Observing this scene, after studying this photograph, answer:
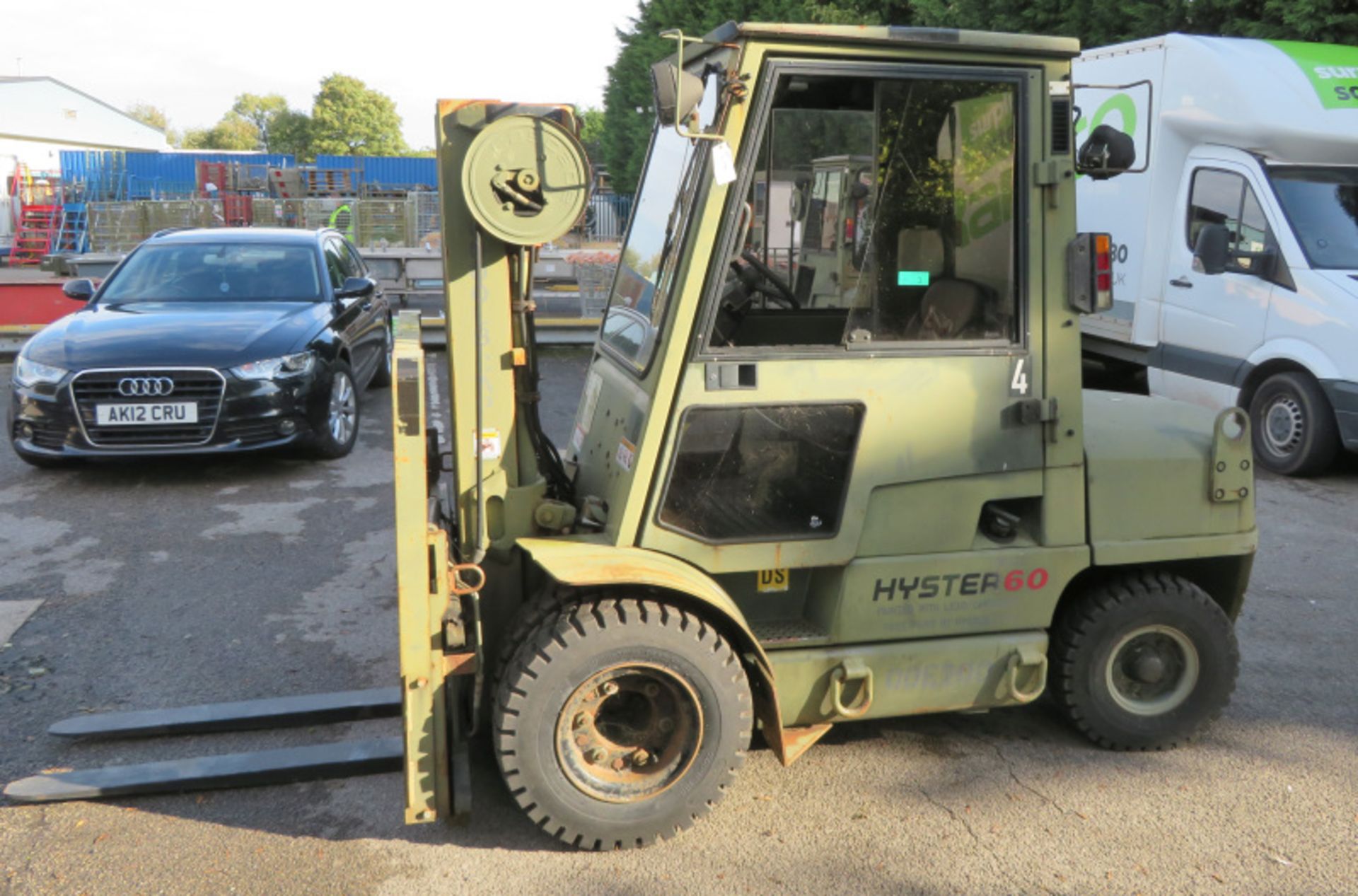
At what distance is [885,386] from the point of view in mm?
3684

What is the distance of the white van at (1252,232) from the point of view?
8305mm

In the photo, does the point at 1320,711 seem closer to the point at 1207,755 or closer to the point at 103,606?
the point at 1207,755

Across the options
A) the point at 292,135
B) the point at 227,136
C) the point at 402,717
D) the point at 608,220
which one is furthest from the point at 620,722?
the point at 227,136

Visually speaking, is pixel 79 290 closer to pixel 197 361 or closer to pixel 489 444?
pixel 197 361

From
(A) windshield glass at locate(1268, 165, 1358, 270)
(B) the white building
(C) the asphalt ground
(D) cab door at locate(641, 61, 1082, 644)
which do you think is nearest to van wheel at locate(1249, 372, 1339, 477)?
(A) windshield glass at locate(1268, 165, 1358, 270)

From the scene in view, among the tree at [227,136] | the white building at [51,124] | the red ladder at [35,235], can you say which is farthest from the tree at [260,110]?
the red ladder at [35,235]

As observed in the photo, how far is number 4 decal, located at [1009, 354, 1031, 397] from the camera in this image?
3787mm

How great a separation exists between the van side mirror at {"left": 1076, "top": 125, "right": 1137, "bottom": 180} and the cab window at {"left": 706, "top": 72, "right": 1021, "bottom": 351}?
267mm

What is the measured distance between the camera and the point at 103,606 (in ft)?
18.6

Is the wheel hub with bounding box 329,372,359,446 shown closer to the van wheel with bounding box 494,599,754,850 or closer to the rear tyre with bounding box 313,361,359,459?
the rear tyre with bounding box 313,361,359,459

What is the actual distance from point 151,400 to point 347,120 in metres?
92.0

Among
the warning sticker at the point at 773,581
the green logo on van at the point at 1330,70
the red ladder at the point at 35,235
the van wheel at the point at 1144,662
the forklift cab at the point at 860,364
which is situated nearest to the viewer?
the forklift cab at the point at 860,364

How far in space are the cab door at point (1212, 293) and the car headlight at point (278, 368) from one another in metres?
6.89

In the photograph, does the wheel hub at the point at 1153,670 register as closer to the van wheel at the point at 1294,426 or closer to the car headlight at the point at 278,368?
the van wheel at the point at 1294,426
